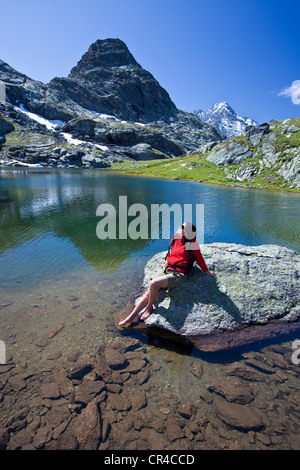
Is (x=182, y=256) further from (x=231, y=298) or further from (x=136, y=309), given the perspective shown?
(x=136, y=309)

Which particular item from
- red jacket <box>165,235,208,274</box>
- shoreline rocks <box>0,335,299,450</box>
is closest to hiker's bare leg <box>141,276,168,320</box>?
red jacket <box>165,235,208,274</box>

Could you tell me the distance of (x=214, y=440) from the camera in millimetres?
5363

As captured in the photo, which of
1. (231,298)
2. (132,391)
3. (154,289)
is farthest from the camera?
(231,298)

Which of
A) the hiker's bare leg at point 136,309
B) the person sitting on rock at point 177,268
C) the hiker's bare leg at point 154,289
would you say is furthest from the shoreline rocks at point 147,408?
the person sitting on rock at point 177,268

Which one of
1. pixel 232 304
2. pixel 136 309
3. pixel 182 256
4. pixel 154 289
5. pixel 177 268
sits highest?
pixel 182 256

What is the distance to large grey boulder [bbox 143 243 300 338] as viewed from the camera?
8750 mm

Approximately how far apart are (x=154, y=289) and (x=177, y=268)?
132cm

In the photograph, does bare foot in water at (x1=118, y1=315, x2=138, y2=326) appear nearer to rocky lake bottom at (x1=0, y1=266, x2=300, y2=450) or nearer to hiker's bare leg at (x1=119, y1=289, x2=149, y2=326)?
hiker's bare leg at (x1=119, y1=289, x2=149, y2=326)

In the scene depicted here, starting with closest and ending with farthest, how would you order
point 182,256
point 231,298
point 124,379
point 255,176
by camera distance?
point 124,379 → point 182,256 → point 231,298 → point 255,176

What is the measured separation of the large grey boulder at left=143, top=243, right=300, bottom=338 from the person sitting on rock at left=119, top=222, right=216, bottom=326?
53 cm

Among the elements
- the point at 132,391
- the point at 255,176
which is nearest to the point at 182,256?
the point at 132,391

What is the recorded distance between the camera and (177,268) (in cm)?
916

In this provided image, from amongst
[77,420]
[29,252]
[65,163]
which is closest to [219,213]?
[29,252]
